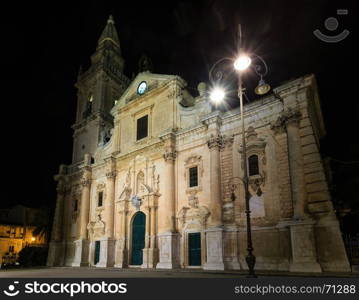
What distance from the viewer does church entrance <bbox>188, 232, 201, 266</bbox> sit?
19320mm

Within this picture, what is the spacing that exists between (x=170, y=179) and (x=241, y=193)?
5.46 meters

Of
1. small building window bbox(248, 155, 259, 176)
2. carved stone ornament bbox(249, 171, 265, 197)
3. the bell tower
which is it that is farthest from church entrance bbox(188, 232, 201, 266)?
the bell tower

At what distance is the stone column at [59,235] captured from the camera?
29312 mm

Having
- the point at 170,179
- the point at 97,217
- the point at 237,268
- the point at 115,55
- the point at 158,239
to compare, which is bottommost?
the point at 237,268

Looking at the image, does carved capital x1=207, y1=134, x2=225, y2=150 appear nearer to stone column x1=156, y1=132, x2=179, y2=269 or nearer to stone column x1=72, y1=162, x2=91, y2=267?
stone column x1=156, y1=132, x2=179, y2=269

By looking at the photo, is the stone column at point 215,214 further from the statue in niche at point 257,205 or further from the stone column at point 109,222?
the stone column at point 109,222

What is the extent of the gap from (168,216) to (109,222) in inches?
261

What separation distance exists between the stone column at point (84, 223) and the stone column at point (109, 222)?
8.55 ft

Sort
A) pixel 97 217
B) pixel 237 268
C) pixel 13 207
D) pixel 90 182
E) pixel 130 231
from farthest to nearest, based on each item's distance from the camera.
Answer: pixel 13 207 < pixel 90 182 < pixel 97 217 < pixel 130 231 < pixel 237 268

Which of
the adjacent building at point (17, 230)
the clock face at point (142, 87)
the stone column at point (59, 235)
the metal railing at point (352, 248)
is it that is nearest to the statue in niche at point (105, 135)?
the clock face at point (142, 87)

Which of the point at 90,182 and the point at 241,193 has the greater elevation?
the point at 90,182

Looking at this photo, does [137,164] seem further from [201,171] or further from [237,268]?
[237,268]

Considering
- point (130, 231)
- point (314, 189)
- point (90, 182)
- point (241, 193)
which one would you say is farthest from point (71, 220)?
point (314, 189)

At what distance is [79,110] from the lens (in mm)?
35469
